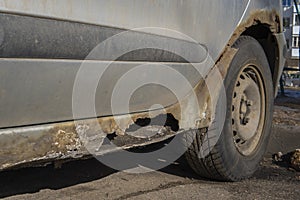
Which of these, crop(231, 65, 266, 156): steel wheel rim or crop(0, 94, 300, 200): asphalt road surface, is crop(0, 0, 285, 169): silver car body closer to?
crop(0, 94, 300, 200): asphalt road surface

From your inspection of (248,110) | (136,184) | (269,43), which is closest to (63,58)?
(136,184)

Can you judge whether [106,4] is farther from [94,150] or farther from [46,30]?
[94,150]

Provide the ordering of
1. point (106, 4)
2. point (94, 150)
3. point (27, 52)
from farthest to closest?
point (94, 150), point (106, 4), point (27, 52)

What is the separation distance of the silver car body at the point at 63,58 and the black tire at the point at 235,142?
61 centimetres

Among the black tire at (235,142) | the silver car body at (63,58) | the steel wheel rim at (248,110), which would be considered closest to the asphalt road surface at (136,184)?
the black tire at (235,142)

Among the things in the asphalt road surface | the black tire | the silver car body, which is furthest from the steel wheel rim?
the silver car body

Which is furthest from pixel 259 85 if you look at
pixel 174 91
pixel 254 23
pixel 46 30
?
pixel 46 30

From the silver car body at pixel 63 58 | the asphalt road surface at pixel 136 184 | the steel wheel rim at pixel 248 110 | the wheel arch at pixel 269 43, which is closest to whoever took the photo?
the silver car body at pixel 63 58

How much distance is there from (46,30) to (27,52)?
12cm

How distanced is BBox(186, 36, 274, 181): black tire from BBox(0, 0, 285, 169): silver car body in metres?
0.61

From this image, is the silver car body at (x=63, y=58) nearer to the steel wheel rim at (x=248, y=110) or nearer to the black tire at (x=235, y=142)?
the black tire at (x=235, y=142)

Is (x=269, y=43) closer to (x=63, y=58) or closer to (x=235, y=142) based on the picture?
(x=235, y=142)

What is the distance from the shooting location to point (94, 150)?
2.38 meters

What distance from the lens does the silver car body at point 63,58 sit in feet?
6.25
